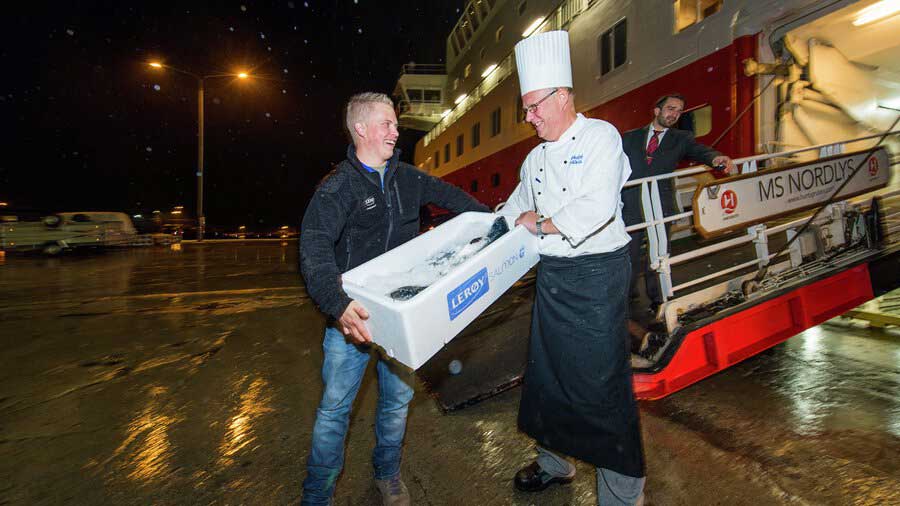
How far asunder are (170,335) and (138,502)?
3.43 meters

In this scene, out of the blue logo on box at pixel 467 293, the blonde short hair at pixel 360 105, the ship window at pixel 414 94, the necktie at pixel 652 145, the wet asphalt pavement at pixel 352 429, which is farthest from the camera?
the ship window at pixel 414 94

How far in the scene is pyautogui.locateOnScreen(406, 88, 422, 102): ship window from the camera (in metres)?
24.7

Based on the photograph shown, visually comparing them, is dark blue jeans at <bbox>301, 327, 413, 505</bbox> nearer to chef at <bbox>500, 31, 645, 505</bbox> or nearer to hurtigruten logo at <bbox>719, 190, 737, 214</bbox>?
chef at <bbox>500, 31, 645, 505</bbox>

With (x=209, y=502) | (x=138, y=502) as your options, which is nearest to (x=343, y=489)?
(x=209, y=502)

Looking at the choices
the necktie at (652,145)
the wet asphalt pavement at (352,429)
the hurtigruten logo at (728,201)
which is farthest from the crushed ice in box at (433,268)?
the necktie at (652,145)

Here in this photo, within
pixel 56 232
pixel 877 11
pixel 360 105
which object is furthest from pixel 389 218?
pixel 56 232

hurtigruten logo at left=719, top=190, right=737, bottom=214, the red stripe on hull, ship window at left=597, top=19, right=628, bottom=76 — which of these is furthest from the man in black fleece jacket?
ship window at left=597, top=19, right=628, bottom=76

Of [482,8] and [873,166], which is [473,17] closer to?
[482,8]

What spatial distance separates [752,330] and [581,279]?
2.05 meters

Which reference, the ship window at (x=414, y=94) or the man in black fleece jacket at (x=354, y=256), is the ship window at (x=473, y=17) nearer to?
the ship window at (x=414, y=94)

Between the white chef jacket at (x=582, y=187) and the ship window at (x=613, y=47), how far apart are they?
27.5 feet

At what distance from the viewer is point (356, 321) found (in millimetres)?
1628

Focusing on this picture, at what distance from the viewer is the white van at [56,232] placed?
14.9 meters

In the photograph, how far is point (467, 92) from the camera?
63.6 ft
